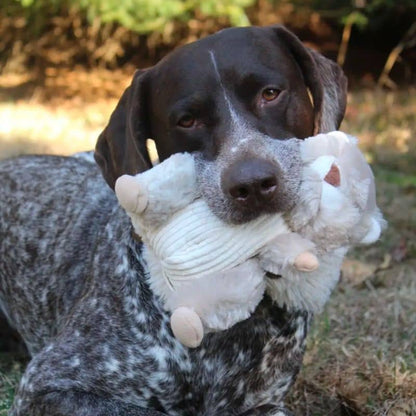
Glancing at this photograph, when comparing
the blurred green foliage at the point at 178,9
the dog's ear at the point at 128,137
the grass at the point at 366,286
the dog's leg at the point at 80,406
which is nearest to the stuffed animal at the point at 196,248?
the dog's ear at the point at 128,137

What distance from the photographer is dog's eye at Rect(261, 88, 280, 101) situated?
107 inches

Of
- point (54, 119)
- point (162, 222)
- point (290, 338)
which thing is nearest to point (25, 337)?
point (290, 338)

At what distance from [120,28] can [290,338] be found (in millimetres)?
7838

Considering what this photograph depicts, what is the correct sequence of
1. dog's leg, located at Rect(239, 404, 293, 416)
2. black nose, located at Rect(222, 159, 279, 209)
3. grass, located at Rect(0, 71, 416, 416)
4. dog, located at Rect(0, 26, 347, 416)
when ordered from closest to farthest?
black nose, located at Rect(222, 159, 279, 209)
dog, located at Rect(0, 26, 347, 416)
dog's leg, located at Rect(239, 404, 293, 416)
grass, located at Rect(0, 71, 416, 416)

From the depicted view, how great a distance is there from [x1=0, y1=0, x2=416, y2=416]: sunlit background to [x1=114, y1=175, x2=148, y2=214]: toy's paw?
50.6 inches

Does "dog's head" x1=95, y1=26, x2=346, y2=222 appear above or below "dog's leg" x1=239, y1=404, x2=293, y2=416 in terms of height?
above

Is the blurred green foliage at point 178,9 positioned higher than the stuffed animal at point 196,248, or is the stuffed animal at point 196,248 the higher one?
the stuffed animal at point 196,248

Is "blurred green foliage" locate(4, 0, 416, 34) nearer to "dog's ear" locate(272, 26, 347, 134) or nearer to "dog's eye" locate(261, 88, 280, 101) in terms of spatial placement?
"dog's ear" locate(272, 26, 347, 134)

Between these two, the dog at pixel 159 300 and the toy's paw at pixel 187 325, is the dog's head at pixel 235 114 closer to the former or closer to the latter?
Result: the dog at pixel 159 300

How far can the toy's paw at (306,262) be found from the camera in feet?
7.30

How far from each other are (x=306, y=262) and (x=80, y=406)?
1034 millimetres

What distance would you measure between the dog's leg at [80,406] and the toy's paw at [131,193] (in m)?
0.77


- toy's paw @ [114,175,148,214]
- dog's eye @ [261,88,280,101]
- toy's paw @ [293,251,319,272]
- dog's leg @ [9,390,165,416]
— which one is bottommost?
dog's leg @ [9,390,165,416]

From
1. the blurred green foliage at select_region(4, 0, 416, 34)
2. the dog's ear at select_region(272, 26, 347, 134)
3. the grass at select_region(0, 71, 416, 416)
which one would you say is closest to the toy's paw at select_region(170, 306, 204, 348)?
the dog's ear at select_region(272, 26, 347, 134)
